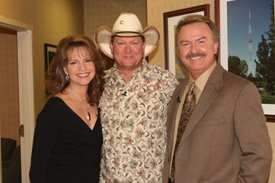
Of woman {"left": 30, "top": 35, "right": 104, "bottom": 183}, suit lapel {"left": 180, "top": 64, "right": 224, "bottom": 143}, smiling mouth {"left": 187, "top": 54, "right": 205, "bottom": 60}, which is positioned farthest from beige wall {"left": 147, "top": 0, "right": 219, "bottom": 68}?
suit lapel {"left": 180, "top": 64, "right": 224, "bottom": 143}

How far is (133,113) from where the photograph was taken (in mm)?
2139

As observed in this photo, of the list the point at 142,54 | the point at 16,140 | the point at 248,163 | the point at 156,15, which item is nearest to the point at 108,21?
the point at 16,140

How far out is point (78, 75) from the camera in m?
2.12

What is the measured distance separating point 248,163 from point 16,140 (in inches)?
183

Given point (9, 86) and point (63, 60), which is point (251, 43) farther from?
point (9, 86)

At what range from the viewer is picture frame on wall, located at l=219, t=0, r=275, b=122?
189 cm

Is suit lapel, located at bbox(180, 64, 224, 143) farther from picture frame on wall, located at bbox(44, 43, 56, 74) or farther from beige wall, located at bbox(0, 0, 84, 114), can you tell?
picture frame on wall, located at bbox(44, 43, 56, 74)

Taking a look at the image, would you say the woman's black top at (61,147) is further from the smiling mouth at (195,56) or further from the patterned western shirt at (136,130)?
the smiling mouth at (195,56)

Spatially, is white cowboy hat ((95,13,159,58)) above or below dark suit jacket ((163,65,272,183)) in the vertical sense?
above

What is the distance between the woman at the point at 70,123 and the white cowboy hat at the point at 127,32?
25 cm

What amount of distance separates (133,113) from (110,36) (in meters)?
0.61

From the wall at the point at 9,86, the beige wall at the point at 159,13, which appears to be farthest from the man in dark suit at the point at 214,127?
the wall at the point at 9,86

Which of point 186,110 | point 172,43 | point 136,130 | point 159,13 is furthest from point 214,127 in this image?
point 159,13

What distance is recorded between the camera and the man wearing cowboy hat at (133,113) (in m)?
2.11
